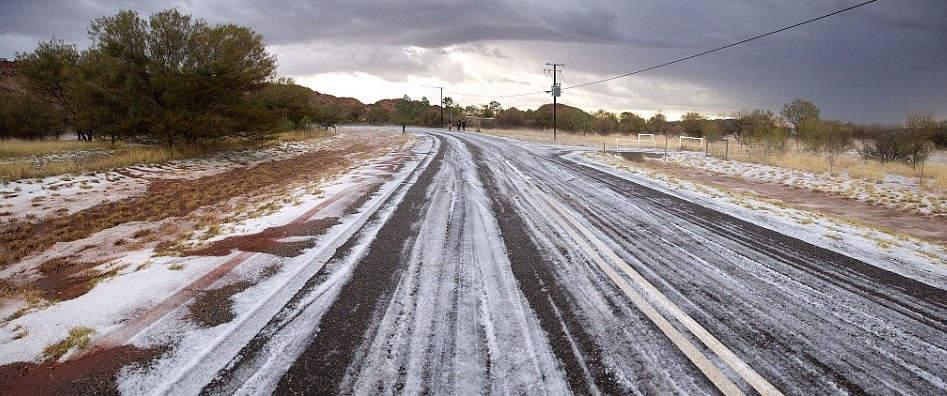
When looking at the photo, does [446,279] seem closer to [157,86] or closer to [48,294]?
[48,294]

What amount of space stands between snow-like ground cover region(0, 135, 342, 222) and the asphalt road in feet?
26.5

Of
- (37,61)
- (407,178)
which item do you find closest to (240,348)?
(407,178)

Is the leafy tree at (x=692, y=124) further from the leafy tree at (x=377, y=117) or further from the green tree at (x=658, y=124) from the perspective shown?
the leafy tree at (x=377, y=117)

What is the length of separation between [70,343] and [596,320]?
3.88 metres

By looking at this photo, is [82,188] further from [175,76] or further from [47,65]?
[47,65]

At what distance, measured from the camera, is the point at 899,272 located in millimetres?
4730

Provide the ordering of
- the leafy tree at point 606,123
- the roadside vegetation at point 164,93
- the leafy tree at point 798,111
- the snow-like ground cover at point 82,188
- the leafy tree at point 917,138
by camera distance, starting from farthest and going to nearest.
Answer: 1. the leafy tree at point 606,123
2. the leafy tree at point 798,111
3. the leafy tree at point 917,138
4. the roadside vegetation at point 164,93
5. the snow-like ground cover at point 82,188

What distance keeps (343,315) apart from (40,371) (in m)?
1.87

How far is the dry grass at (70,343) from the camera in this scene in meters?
2.99

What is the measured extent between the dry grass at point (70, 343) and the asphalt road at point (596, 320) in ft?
4.03

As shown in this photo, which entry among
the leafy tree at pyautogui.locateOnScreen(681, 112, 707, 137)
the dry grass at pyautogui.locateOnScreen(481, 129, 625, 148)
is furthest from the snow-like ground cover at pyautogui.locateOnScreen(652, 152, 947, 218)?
the leafy tree at pyautogui.locateOnScreen(681, 112, 707, 137)

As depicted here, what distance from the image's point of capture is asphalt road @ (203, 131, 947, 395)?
2.67m

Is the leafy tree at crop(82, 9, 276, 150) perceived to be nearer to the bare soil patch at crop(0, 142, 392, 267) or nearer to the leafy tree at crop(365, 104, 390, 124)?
the bare soil patch at crop(0, 142, 392, 267)

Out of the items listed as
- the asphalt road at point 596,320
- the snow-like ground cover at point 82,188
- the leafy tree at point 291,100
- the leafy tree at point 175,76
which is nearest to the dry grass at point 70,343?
the asphalt road at point 596,320
